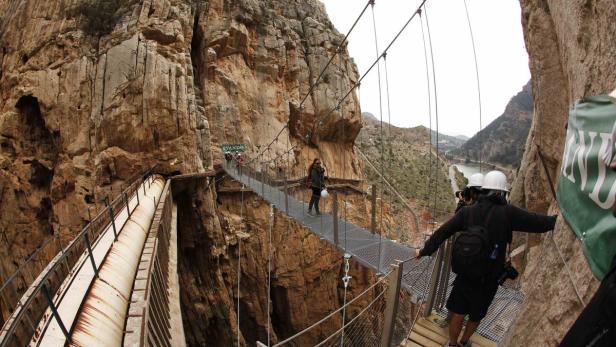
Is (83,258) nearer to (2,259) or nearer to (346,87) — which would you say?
(2,259)

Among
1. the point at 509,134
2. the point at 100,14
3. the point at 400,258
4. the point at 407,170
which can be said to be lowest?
the point at 407,170

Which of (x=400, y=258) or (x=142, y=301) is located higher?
(x=142, y=301)

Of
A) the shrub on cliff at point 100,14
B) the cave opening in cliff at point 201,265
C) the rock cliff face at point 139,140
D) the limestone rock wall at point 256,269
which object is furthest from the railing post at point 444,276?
the shrub on cliff at point 100,14

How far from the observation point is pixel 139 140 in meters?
8.01

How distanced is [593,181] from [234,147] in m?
11.6

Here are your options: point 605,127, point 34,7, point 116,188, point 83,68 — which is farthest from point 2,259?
point 605,127

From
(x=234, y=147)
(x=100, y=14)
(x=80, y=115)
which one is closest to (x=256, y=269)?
(x=234, y=147)

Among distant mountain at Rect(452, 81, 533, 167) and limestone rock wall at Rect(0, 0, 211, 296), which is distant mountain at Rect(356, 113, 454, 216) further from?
limestone rock wall at Rect(0, 0, 211, 296)

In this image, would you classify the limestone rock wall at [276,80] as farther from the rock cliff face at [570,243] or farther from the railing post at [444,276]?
the rock cliff face at [570,243]

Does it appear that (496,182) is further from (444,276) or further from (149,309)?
(149,309)

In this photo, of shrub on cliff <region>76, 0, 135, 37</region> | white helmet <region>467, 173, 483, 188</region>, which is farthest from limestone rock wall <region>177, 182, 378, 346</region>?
white helmet <region>467, 173, 483, 188</region>

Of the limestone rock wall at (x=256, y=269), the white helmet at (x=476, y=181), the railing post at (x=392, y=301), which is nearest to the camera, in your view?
the railing post at (x=392, y=301)

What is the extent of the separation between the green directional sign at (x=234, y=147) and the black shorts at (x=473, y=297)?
10759 millimetres

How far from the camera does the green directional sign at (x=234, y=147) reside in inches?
464
